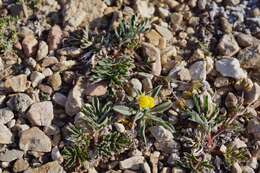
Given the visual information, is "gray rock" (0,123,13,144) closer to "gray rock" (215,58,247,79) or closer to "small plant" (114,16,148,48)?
"small plant" (114,16,148,48)

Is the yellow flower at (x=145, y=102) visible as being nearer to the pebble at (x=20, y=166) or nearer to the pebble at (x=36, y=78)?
the pebble at (x=36, y=78)

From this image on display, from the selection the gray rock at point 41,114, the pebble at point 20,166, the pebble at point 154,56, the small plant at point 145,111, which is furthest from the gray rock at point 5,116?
the pebble at point 154,56

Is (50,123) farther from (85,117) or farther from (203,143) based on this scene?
A: (203,143)

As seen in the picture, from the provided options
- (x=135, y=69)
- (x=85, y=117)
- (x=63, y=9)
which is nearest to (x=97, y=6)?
(x=63, y=9)

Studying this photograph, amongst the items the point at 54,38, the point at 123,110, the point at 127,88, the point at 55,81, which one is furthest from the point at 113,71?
the point at 54,38

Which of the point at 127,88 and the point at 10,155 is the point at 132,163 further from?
the point at 10,155

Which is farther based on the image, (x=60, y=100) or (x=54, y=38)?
(x=54, y=38)
